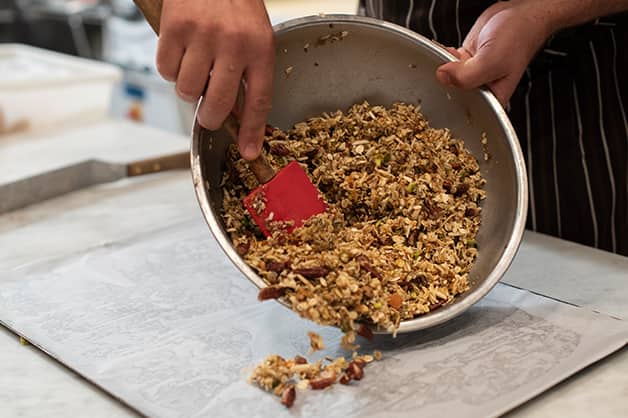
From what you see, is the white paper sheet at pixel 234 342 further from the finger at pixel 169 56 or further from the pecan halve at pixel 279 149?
the finger at pixel 169 56

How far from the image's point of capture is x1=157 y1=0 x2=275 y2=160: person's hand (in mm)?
1085

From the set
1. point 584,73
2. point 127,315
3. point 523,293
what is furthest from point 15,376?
point 584,73

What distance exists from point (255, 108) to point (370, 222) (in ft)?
0.90

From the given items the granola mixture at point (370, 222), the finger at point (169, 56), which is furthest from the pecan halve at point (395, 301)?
the finger at point (169, 56)

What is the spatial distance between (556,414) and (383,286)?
30 centimetres

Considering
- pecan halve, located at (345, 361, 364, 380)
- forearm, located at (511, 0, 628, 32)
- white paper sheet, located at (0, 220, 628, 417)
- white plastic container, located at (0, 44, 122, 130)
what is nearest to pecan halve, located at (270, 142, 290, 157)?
white paper sheet, located at (0, 220, 628, 417)

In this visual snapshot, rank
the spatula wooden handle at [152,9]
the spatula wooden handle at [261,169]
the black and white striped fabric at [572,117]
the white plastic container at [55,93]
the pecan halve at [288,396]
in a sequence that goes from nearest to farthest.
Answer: the pecan halve at [288,396], the spatula wooden handle at [152,9], the spatula wooden handle at [261,169], the black and white striped fabric at [572,117], the white plastic container at [55,93]

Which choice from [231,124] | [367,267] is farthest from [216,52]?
[367,267]

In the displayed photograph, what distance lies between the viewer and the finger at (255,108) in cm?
114

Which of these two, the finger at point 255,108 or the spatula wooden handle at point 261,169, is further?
the spatula wooden handle at point 261,169

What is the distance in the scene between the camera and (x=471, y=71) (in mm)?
1277

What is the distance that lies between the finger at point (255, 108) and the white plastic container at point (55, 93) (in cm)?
144

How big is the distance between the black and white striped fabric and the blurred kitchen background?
3.64 ft

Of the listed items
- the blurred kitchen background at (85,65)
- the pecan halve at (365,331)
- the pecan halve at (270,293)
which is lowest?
the blurred kitchen background at (85,65)
